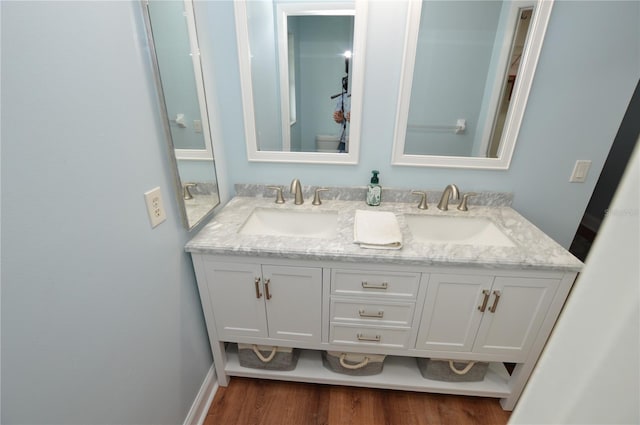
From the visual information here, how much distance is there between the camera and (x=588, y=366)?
0.21 metres

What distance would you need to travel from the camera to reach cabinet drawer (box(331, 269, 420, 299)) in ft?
3.77

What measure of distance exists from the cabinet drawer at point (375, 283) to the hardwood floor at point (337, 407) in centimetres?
65

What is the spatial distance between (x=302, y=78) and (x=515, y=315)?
1.43m

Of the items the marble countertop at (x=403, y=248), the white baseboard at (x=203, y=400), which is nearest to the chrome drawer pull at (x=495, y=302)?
the marble countertop at (x=403, y=248)

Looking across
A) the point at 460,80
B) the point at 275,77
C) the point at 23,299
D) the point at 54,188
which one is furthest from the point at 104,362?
the point at 460,80

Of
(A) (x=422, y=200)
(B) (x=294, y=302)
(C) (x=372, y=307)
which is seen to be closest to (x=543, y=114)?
(A) (x=422, y=200)

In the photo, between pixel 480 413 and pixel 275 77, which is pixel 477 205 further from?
pixel 275 77

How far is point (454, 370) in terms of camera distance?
1.33 m

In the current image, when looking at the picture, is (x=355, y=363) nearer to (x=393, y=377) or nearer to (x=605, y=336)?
(x=393, y=377)

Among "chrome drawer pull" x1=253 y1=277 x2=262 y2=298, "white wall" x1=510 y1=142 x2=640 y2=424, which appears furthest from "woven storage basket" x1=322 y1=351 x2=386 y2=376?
"white wall" x1=510 y1=142 x2=640 y2=424

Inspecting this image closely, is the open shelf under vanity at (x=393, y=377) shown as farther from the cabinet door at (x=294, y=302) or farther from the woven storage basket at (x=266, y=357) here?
the cabinet door at (x=294, y=302)

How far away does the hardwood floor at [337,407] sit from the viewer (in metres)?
1.35

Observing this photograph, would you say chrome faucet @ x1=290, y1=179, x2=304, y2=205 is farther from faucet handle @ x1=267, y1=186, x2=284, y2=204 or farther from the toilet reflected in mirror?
the toilet reflected in mirror

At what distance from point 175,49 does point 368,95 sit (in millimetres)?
833
